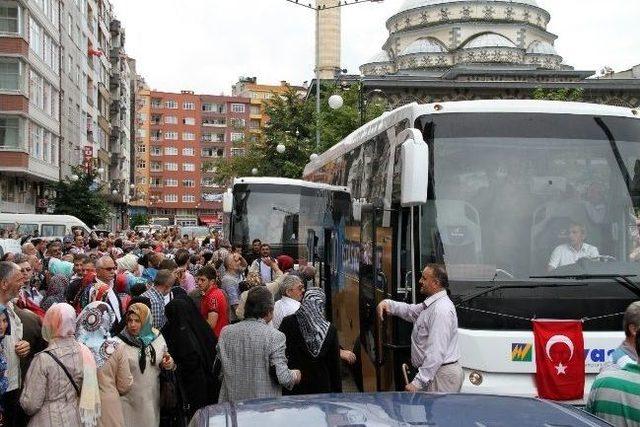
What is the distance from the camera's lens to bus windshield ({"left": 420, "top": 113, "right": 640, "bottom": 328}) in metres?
7.29

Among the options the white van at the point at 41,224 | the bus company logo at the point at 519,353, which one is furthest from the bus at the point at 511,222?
the white van at the point at 41,224

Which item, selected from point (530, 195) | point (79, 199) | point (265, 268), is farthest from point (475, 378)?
point (79, 199)

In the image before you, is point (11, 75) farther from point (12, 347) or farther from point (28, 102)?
point (12, 347)

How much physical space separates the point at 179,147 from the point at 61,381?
126356mm

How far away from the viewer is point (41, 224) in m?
33.6

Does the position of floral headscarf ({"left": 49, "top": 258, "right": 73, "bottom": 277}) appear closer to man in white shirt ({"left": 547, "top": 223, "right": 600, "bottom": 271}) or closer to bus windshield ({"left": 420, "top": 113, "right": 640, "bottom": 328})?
bus windshield ({"left": 420, "top": 113, "right": 640, "bottom": 328})

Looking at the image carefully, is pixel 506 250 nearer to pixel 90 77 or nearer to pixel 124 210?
pixel 90 77

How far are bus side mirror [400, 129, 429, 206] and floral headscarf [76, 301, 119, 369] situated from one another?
2.47 meters

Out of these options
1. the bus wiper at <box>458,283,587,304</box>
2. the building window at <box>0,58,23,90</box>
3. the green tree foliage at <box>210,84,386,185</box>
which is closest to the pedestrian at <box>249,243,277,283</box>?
the bus wiper at <box>458,283,587,304</box>

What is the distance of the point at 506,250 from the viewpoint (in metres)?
7.27

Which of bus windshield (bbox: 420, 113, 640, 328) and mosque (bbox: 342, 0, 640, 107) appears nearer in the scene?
bus windshield (bbox: 420, 113, 640, 328)

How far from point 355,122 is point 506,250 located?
97.0ft

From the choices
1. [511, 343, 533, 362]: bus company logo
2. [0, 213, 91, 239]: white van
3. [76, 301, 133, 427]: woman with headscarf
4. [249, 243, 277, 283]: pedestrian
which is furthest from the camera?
[0, 213, 91, 239]: white van

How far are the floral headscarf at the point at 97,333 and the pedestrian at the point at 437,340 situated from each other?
7.60ft
